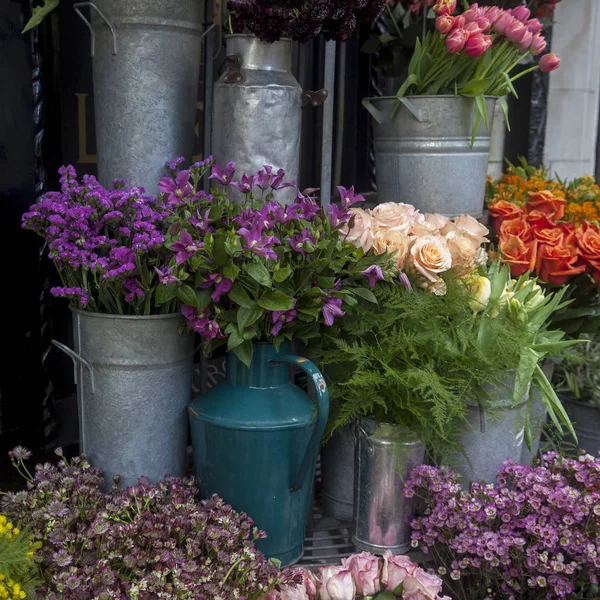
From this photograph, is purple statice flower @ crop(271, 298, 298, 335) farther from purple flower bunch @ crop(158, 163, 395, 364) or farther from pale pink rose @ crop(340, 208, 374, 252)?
pale pink rose @ crop(340, 208, 374, 252)

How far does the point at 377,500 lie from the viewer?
77.3 inches

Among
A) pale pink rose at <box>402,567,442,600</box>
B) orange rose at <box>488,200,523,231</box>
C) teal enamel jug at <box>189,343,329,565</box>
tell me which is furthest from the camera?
orange rose at <box>488,200,523,231</box>

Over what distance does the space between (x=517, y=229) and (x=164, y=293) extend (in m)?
1.26

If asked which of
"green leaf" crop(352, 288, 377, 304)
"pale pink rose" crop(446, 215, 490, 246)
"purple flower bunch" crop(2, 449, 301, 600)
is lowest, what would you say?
"purple flower bunch" crop(2, 449, 301, 600)

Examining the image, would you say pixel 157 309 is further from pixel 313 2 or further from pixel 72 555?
pixel 313 2

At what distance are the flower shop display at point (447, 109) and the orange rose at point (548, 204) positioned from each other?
24cm

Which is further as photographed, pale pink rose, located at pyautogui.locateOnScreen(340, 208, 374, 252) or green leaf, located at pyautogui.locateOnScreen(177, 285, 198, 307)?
pale pink rose, located at pyautogui.locateOnScreen(340, 208, 374, 252)

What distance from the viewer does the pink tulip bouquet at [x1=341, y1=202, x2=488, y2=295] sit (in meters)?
1.96

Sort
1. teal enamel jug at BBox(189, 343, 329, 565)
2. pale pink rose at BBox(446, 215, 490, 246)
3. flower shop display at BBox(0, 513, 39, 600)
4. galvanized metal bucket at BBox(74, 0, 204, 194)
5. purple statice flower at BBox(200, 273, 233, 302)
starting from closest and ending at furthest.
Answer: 1. flower shop display at BBox(0, 513, 39, 600)
2. purple statice flower at BBox(200, 273, 233, 302)
3. teal enamel jug at BBox(189, 343, 329, 565)
4. galvanized metal bucket at BBox(74, 0, 204, 194)
5. pale pink rose at BBox(446, 215, 490, 246)

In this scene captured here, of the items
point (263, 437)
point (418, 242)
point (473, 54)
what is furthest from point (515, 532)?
point (473, 54)

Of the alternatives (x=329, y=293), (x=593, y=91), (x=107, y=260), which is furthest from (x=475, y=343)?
(x=593, y=91)

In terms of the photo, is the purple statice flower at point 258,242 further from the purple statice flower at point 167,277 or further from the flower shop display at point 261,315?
the purple statice flower at point 167,277

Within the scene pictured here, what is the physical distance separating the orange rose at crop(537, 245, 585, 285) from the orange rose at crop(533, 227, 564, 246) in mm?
23

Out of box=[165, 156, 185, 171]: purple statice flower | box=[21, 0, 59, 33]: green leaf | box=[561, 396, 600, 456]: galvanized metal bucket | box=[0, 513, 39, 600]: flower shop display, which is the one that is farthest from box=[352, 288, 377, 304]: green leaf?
box=[561, 396, 600, 456]: galvanized metal bucket
